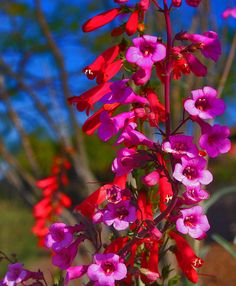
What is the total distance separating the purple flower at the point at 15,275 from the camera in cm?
127

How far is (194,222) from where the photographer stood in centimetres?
116

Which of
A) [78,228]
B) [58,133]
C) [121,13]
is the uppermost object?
[121,13]

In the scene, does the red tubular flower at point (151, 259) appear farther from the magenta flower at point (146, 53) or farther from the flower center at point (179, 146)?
the magenta flower at point (146, 53)

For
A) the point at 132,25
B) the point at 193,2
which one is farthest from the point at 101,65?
the point at 193,2

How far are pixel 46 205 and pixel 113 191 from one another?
2.94m

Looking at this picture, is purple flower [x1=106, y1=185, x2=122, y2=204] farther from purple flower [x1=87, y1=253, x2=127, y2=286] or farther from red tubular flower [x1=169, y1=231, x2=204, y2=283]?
red tubular flower [x1=169, y1=231, x2=204, y2=283]

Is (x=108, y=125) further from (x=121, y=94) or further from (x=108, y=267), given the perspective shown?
(x=108, y=267)

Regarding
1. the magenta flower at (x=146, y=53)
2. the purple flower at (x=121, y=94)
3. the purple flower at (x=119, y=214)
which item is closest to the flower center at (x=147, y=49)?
the magenta flower at (x=146, y=53)

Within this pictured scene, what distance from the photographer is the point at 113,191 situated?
117 centimetres

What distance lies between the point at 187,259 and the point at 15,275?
396 mm

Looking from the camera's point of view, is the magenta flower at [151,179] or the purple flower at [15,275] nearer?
the magenta flower at [151,179]

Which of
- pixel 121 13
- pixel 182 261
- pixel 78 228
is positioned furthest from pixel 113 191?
pixel 121 13

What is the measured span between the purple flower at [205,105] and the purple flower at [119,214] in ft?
0.76

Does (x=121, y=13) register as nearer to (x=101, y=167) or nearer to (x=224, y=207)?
(x=224, y=207)
